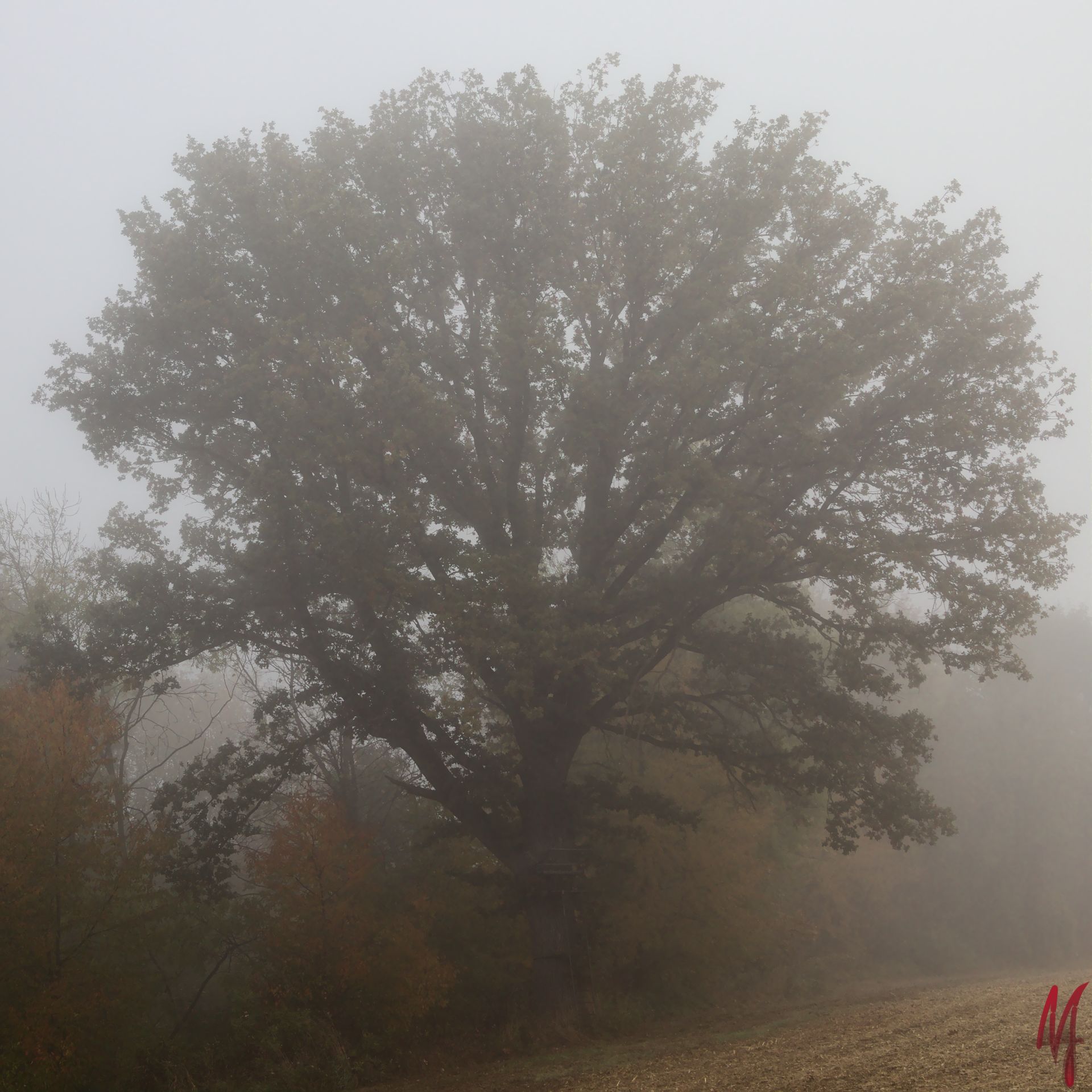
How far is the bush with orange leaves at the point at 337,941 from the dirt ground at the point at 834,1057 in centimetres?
317

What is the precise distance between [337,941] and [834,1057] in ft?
34.7

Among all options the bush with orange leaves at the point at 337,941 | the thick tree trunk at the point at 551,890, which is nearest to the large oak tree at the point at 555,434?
the thick tree trunk at the point at 551,890

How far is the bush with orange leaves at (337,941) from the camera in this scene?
1817 cm

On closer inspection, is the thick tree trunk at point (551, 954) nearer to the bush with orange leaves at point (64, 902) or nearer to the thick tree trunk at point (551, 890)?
the thick tree trunk at point (551, 890)

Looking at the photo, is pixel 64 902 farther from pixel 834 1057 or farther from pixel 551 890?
pixel 834 1057

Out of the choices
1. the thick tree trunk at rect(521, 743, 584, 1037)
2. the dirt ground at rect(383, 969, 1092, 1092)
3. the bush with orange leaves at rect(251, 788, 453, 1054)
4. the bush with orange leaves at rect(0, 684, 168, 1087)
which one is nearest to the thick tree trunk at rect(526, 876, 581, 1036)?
the thick tree trunk at rect(521, 743, 584, 1037)

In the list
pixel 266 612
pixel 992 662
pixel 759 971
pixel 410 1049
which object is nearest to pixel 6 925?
pixel 266 612

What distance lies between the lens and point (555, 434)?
17.8 metres

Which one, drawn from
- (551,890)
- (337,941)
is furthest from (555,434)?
(337,941)

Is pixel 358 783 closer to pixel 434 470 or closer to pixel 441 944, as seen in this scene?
pixel 441 944

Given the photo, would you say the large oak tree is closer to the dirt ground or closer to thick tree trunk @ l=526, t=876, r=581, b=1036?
thick tree trunk @ l=526, t=876, r=581, b=1036

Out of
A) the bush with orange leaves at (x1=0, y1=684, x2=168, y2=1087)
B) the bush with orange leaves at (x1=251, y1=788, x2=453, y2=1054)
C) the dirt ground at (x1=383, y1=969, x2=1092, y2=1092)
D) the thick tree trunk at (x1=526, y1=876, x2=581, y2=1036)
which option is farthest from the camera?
the bush with orange leaves at (x1=251, y1=788, x2=453, y2=1054)

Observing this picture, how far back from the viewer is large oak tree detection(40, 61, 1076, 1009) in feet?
51.0

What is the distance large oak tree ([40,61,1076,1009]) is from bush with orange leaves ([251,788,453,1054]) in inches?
104
